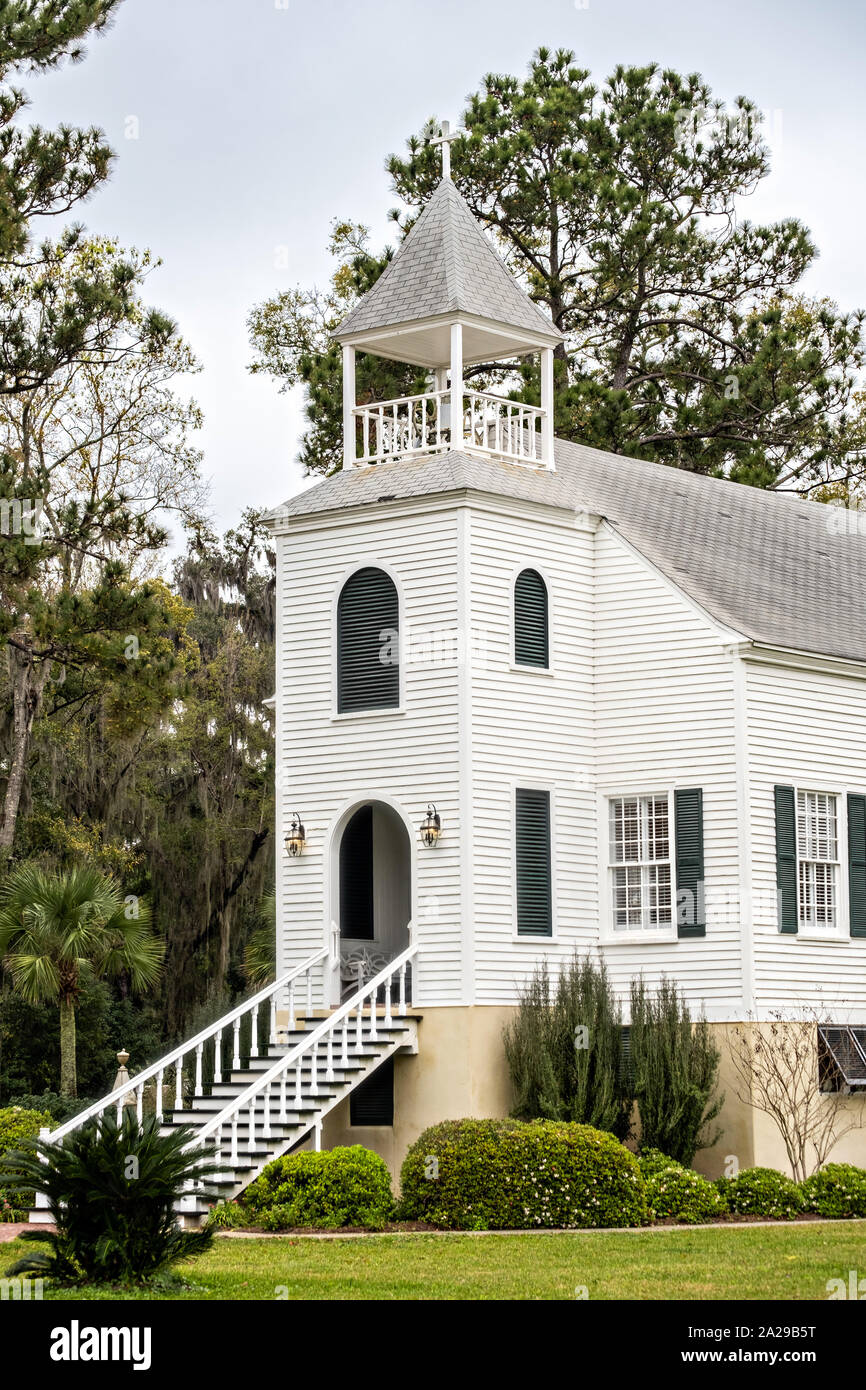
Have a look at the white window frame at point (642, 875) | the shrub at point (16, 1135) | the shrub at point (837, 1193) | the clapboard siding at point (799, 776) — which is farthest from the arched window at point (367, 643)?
the shrub at point (837, 1193)

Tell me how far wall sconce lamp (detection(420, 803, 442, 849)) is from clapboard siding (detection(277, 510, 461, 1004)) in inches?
3.7

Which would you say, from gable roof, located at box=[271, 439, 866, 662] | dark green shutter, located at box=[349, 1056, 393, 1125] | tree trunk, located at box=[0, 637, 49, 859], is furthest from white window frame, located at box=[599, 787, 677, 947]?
tree trunk, located at box=[0, 637, 49, 859]

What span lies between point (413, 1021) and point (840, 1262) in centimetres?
871

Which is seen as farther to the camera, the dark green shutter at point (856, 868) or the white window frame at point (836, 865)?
the dark green shutter at point (856, 868)

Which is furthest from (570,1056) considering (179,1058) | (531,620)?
(531,620)

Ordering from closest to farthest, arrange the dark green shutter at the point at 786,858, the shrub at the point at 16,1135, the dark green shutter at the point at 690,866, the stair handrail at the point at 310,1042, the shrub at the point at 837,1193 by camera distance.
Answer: the shrub at the point at 837,1193 < the stair handrail at the point at 310,1042 < the shrub at the point at 16,1135 < the dark green shutter at the point at 690,866 < the dark green shutter at the point at 786,858

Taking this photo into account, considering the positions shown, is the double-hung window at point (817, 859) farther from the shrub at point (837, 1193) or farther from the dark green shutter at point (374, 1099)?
the dark green shutter at point (374, 1099)

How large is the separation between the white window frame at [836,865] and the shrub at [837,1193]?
3995 millimetres

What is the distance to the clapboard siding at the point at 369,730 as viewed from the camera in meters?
24.5

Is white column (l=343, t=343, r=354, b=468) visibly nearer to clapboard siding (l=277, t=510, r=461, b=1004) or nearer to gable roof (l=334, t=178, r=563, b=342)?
gable roof (l=334, t=178, r=563, b=342)

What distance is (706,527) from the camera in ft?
96.9

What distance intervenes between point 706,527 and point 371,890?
24.0ft

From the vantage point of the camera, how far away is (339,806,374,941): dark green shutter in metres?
26.2
